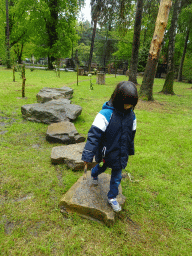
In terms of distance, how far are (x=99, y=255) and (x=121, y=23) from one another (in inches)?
436

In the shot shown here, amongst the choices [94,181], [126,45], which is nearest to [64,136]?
[94,181]

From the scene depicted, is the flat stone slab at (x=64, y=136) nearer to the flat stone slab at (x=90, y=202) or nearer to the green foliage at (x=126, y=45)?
the flat stone slab at (x=90, y=202)

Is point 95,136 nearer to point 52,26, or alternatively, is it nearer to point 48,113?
point 48,113

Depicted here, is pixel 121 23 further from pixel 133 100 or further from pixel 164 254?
pixel 164 254

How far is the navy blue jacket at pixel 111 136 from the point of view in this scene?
6.52 ft

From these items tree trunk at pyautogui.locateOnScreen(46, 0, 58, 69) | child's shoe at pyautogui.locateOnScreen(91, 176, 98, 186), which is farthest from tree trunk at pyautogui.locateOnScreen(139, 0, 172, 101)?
tree trunk at pyautogui.locateOnScreen(46, 0, 58, 69)

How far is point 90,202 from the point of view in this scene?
2242mm

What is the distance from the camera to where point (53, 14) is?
25469 millimetres

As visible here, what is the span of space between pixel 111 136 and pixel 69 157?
1.40 m

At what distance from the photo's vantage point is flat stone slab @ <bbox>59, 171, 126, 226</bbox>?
7.05ft

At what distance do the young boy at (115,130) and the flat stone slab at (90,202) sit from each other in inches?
19.1

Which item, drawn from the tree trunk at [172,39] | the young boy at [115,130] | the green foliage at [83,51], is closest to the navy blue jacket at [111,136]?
the young boy at [115,130]

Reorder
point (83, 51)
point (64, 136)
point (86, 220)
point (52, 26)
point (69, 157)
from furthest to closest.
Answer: point (83, 51), point (52, 26), point (64, 136), point (69, 157), point (86, 220)

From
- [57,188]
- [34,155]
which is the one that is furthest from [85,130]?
[57,188]
